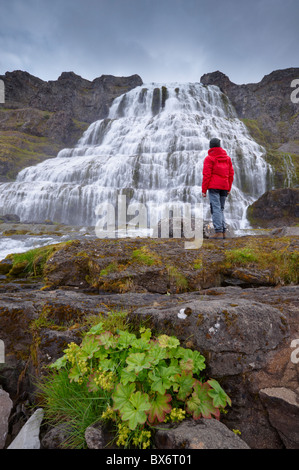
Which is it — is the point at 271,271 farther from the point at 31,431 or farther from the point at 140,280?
the point at 31,431

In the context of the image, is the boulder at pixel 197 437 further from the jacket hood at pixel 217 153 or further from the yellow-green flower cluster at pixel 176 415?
the jacket hood at pixel 217 153

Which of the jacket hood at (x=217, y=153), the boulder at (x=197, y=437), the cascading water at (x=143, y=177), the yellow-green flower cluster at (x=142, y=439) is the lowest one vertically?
the yellow-green flower cluster at (x=142, y=439)

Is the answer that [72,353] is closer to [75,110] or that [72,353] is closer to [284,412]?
[284,412]

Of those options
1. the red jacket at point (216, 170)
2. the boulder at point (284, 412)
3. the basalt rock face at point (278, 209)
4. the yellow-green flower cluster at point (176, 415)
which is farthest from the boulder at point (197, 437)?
the basalt rock face at point (278, 209)

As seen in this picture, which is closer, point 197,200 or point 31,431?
point 31,431

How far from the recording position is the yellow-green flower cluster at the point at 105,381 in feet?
5.40

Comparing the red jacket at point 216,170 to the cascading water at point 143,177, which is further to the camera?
the cascading water at point 143,177

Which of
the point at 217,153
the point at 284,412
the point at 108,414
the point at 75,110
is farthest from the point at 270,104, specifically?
the point at 108,414

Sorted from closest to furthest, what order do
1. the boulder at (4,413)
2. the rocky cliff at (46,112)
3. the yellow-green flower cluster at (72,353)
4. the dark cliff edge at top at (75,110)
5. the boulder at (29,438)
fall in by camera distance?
the boulder at (29,438) → the boulder at (4,413) → the yellow-green flower cluster at (72,353) → the rocky cliff at (46,112) → the dark cliff edge at top at (75,110)

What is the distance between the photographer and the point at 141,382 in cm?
172
